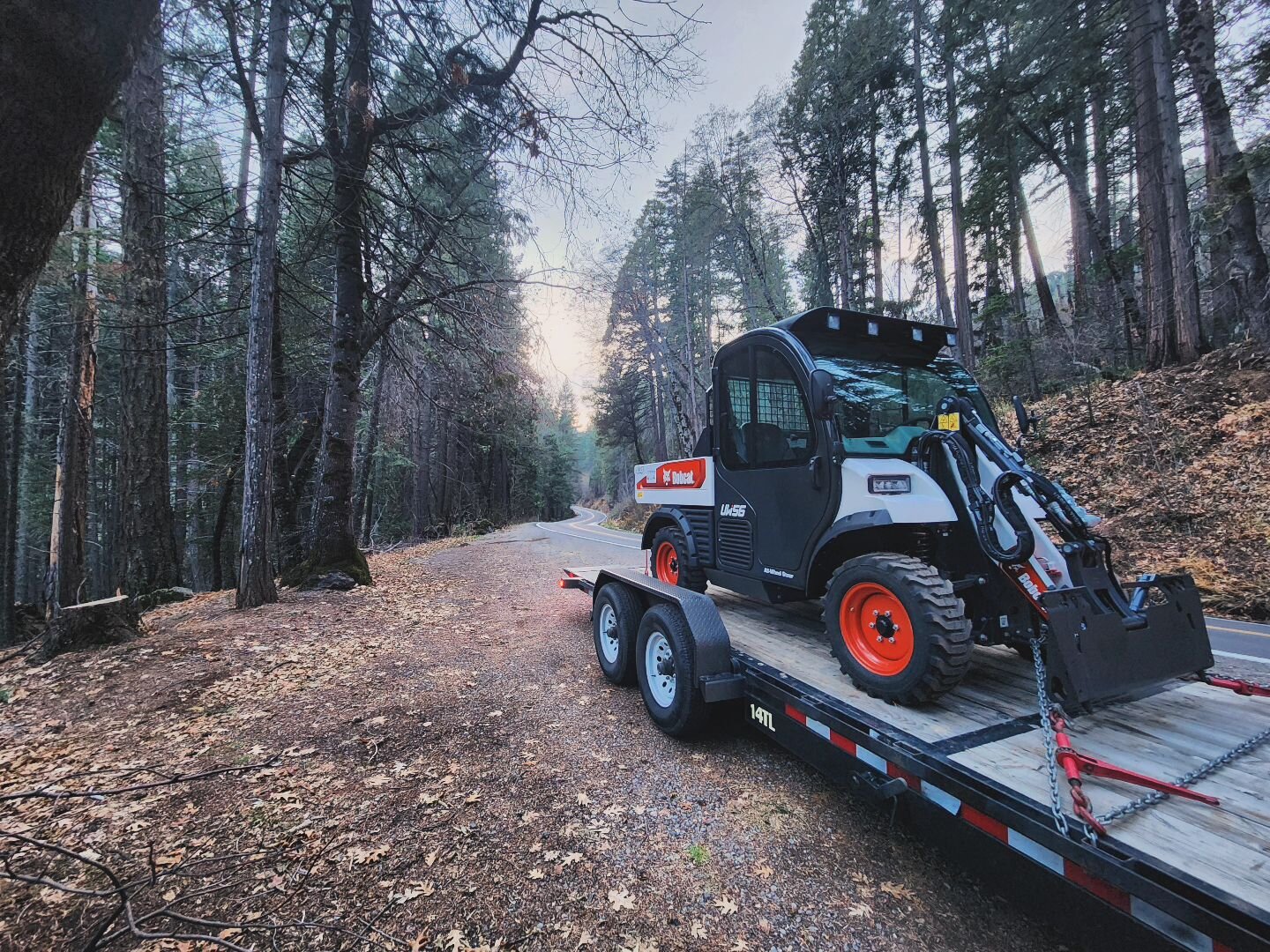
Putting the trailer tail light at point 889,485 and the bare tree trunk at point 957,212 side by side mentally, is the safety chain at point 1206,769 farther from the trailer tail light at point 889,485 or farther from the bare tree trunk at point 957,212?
the bare tree trunk at point 957,212

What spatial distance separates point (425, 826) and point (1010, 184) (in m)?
21.5

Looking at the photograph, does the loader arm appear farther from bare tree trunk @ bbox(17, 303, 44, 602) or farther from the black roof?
bare tree trunk @ bbox(17, 303, 44, 602)

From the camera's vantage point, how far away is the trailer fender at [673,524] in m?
4.52

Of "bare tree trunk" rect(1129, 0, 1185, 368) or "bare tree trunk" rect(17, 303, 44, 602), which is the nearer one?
"bare tree trunk" rect(1129, 0, 1185, 368)

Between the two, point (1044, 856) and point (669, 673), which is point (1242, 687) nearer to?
point (1044, 856)

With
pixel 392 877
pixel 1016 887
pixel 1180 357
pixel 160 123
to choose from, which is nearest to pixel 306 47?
pixel 160 123

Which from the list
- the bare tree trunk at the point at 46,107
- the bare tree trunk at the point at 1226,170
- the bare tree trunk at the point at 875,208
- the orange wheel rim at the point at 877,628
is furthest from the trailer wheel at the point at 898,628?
the bare tree trunk at the point at 875,208

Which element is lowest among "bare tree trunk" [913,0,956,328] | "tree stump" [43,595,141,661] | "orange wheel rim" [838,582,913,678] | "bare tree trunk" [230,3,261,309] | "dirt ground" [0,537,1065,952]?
"dirt ground" [0,537,1065,952]

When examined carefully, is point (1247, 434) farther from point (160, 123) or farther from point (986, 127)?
point (160, 123)

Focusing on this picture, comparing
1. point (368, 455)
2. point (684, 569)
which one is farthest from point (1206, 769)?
point (368, 455)

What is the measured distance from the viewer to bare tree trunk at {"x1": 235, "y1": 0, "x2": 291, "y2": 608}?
634cm

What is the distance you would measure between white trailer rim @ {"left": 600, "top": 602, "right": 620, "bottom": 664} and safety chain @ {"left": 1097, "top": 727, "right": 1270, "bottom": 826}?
312 centimetres

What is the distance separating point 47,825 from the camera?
101 inches

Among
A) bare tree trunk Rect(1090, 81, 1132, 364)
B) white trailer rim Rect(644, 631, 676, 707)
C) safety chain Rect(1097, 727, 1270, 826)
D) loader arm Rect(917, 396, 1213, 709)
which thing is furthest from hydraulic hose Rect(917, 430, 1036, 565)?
bare tree trunk Rect(1090, 81, 1132, 364)
